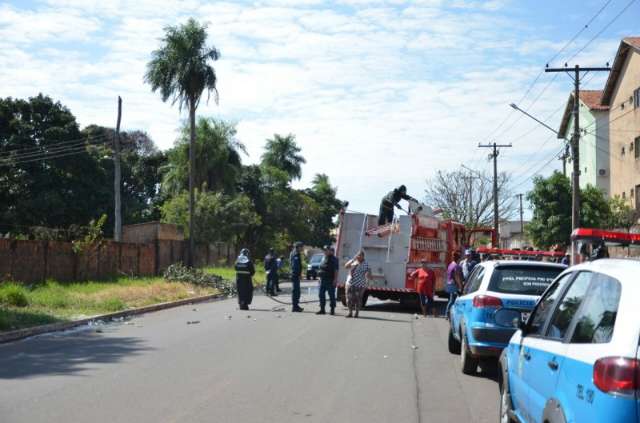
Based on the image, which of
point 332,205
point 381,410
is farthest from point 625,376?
point 332,205

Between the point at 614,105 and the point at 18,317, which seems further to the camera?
the point at 614,105

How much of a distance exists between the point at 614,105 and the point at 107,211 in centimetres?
3210

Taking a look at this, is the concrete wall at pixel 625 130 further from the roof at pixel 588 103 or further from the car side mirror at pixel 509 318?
the car side mirror at pixel 509 318

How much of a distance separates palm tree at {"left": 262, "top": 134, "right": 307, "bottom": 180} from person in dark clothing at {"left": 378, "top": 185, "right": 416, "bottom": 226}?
55.7m

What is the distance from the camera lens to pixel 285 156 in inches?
3174

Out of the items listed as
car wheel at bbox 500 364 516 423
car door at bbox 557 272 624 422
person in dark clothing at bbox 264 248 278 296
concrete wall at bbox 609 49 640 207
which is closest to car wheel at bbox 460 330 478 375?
car wheel at bbox 500 364 516 423

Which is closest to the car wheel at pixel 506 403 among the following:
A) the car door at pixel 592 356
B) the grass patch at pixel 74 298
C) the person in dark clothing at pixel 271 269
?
the car door at pixel 592 356

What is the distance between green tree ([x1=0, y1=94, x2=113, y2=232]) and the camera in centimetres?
4738

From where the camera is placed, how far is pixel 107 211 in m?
Answer: 52.4

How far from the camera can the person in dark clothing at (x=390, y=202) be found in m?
24.0

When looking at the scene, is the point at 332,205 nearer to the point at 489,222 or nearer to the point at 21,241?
the point at 489,222

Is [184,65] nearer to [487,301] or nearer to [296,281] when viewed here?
[296,281]

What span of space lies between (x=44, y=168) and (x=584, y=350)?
48029 mm

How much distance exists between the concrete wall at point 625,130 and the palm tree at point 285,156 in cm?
3905
